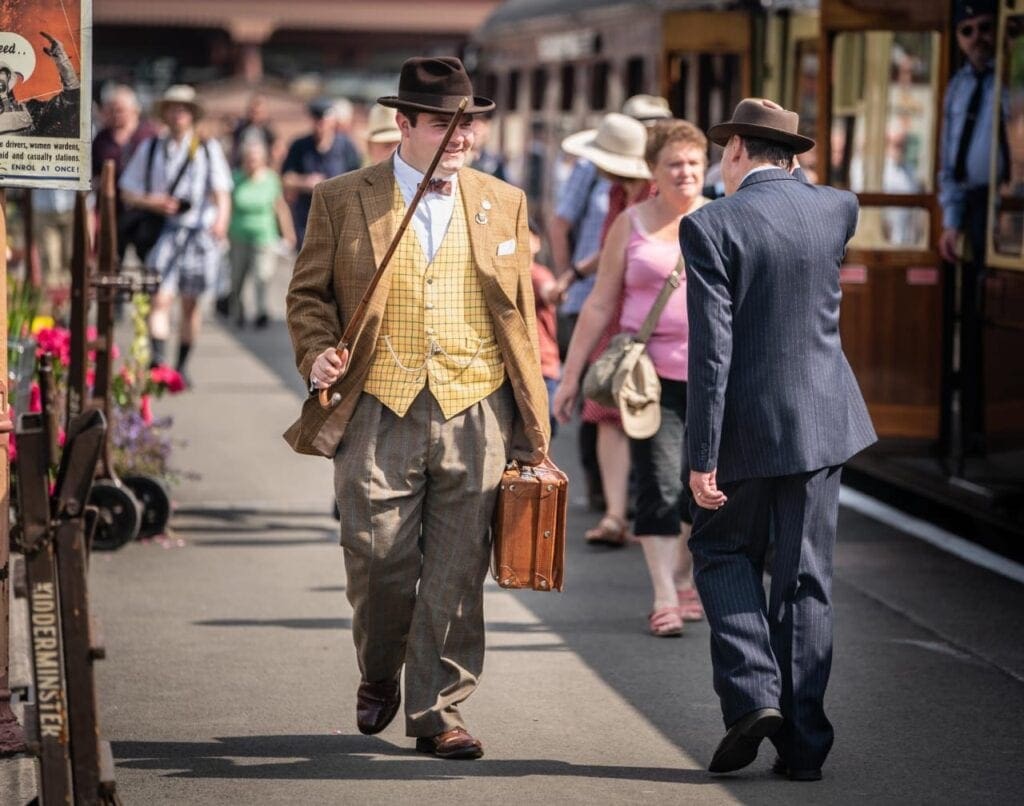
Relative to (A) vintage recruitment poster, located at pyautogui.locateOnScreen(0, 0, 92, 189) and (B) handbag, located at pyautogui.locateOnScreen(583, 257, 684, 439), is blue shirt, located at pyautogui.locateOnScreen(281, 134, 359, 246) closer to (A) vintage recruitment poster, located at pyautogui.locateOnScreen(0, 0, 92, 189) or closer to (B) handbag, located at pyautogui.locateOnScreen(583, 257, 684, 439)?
(B) handbag, located at pyautogui.locateOnScreen(583, 257, 684, 439)

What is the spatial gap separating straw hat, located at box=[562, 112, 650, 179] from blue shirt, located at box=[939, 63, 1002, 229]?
1.43 m

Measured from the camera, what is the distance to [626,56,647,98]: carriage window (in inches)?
611

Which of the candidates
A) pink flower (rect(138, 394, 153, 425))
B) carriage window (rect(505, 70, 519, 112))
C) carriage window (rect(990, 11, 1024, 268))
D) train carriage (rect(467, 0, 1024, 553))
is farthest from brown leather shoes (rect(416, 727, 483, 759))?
carriage window (rect(505, 70, 519, 112))

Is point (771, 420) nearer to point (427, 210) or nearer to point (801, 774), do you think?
point (801, 774)

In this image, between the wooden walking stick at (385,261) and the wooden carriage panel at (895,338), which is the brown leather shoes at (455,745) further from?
the wooden carriage panel at (895,338)

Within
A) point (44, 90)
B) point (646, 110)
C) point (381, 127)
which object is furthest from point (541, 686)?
point (646, 110)

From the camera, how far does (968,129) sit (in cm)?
927

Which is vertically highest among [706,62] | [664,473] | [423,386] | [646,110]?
[706,62]

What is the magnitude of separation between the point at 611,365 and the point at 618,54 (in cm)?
912

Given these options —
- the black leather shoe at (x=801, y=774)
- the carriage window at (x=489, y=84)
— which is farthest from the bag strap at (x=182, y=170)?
the carriage window at (x=489, y=84)

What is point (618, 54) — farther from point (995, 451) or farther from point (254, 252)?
point (995, 451)

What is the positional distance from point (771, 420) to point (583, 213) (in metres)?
4.71

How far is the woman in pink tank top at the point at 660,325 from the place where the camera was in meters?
7.37

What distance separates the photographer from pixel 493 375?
5.79 metres
